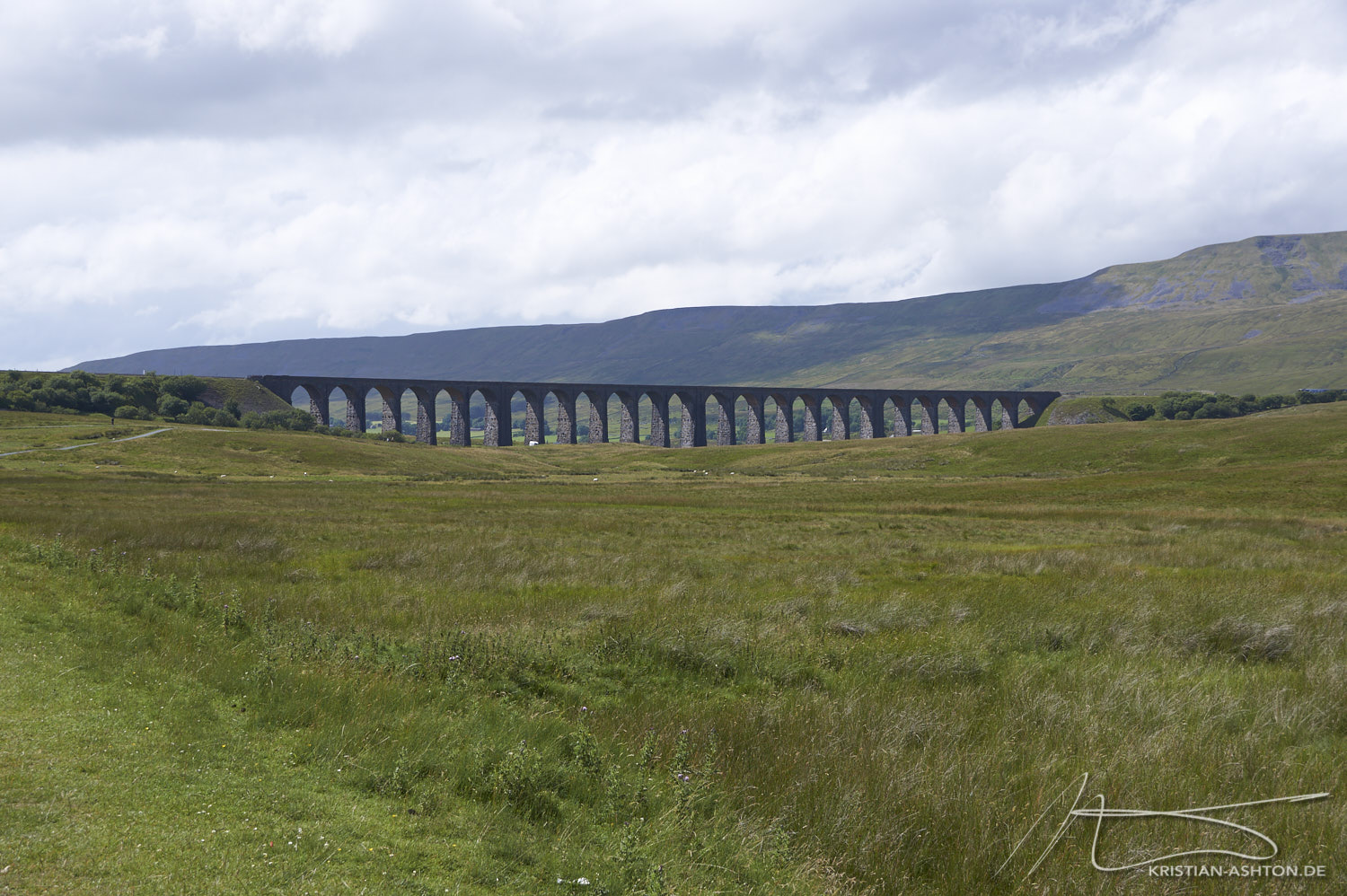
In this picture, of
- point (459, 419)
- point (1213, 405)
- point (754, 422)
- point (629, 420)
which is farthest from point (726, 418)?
point (1213, 405)

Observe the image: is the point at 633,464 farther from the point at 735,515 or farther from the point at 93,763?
the point at 93,763

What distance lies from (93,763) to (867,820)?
19.1 feet

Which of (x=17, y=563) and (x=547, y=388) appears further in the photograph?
(x=547, y=388)

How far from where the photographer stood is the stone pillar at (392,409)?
127 metres

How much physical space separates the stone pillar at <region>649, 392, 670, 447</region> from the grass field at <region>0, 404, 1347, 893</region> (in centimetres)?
13148

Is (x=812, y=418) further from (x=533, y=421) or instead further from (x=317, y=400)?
(x=317, y=400)

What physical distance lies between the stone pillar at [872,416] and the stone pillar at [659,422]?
1535 inches

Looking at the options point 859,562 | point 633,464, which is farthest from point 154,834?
point 633,464

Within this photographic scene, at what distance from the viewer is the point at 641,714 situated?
8898 millimetres

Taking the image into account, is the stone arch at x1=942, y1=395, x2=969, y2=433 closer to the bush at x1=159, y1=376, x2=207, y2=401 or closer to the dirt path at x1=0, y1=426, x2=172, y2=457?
the bush at x1=159, y1=376, x2=207, y2=401

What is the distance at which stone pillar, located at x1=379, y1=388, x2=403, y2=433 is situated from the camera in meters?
127

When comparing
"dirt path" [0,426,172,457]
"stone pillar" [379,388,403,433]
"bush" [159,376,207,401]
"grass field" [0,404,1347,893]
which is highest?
"bush" [159,376,207,401]

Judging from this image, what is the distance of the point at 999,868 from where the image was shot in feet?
19.6

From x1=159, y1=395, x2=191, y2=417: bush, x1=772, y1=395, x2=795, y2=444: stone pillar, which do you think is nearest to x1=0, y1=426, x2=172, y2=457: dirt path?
x1=159, y1=395, x2=191, y2=417: bush
